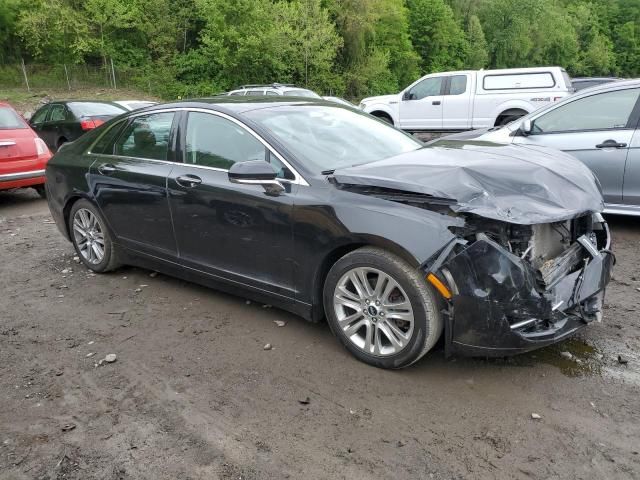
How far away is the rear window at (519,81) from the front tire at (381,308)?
11.9 meters

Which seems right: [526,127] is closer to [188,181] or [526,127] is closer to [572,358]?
[572,358]

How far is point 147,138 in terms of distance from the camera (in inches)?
185

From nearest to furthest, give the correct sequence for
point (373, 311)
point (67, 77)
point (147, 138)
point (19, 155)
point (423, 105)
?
point (373, 311), point (147, 138), point (19, 155), point (423, 105), point (67, 77)

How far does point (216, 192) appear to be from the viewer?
4.00m

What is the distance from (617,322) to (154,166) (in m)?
3.71

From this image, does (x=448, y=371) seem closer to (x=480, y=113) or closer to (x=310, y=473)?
(x=310, y=473)

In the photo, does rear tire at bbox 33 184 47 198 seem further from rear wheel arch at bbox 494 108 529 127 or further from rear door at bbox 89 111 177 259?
rear wheel arch at bbox 494 108 529 127

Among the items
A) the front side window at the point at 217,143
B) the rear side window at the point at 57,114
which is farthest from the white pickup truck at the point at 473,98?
the front side window at the point at 217,143

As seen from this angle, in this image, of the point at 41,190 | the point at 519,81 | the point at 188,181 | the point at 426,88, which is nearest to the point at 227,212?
the point at 188,181

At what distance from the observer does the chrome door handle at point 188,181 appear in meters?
4.13

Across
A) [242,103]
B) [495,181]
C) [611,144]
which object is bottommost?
[611,144]

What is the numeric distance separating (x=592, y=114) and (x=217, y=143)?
4345 millimetres

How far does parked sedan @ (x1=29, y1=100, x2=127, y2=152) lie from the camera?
1198 centimetres

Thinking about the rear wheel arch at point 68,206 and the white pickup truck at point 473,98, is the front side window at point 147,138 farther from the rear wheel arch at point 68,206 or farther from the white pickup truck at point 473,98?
the white pickup truck at point 473,98
